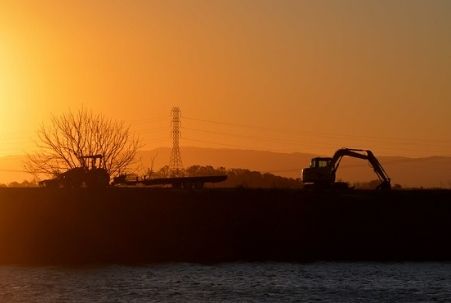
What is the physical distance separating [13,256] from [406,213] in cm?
2999

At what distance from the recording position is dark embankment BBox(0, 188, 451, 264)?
84.1 meters

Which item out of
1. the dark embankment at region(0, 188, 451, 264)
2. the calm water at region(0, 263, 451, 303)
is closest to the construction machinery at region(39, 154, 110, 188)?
the dark embankment at region(0, 188, 451, 264)

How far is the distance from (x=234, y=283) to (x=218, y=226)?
18844 millimetres

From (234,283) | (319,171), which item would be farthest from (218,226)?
(234,283)

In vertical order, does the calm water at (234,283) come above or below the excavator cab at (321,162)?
below

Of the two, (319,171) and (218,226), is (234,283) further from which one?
(319,171)

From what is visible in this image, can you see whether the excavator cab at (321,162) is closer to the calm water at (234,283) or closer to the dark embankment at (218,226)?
the dark embankment at (218,226)

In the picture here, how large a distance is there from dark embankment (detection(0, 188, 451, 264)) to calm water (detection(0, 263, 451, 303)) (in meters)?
5.26

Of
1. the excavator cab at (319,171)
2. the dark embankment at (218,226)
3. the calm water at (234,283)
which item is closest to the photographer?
the calm water at (234,283)

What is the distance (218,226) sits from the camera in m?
86.8

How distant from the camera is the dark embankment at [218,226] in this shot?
8412 centimetres

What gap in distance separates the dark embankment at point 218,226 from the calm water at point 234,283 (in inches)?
207

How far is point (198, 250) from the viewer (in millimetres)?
84250

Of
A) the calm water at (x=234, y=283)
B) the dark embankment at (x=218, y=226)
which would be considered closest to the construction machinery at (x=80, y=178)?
the dark embankment at (x=218, y=226)
